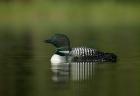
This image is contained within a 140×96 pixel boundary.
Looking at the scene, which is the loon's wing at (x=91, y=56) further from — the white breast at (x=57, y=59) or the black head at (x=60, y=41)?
the black head at (x=60, y=41)

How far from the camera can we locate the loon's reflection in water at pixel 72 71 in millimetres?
17234

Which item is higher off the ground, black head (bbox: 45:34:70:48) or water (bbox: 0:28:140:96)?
black head (bbox: 45:34:70:48)

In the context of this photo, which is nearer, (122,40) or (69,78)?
(69,78)

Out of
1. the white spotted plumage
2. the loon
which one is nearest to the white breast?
the loon

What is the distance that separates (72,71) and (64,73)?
0.42m

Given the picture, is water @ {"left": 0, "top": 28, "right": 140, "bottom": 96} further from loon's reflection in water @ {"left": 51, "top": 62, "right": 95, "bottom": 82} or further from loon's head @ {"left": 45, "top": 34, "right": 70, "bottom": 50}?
loon's head @ {"left": 45, "top": 34, "right": 70, "bottom": 50}

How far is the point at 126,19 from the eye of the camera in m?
37.8

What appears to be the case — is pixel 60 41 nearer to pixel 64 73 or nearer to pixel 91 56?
pixel 91 56

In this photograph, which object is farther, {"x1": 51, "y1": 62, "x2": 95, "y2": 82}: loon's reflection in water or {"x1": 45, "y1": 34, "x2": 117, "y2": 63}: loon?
{"x1": 45, "y1": 34, "x2": 117, "y2": 63}: loon

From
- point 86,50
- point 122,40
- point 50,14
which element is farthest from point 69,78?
point 50,14

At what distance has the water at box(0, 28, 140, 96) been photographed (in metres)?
15.5

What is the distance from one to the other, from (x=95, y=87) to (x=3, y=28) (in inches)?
694

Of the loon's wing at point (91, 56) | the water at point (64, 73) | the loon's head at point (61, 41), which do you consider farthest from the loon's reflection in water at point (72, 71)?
the loon's head at point (61, 41)

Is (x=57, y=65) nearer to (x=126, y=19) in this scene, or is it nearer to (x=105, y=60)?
(x=105, y=60)
